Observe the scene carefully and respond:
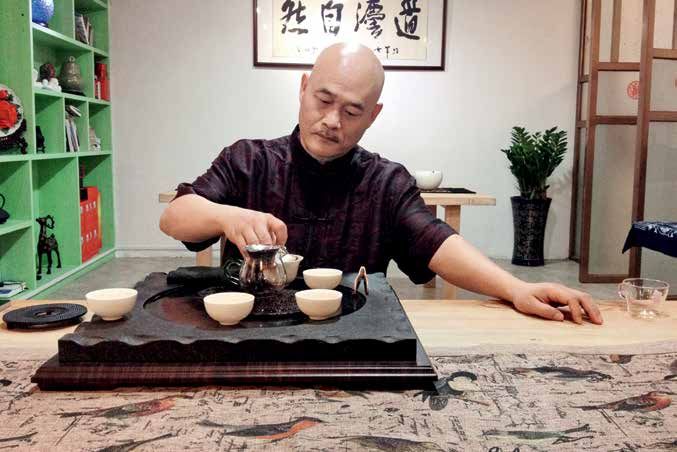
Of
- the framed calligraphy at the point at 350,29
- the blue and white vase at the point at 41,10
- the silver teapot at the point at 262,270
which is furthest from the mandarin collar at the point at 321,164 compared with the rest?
the framed calligraphy at the point at 350,29

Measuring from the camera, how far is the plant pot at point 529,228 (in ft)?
15.5

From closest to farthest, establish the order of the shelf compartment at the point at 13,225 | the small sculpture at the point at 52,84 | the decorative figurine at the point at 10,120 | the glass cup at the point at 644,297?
1. the glass cup at the point at 644,297
2. the shelf compartment at the point at 13,225
3. the decorative figurine at the point at 10,120
4. the small sculpture at the point at 52,84

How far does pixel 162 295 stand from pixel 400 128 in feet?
13.0

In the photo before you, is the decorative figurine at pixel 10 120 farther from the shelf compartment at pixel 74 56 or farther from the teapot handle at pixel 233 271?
the teapot handle at pixel 233 271

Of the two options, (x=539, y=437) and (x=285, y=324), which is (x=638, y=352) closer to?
(x=539, y=437)

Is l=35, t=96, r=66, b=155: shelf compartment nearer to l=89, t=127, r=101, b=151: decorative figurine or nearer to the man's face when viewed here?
l=89, t=127, r=101, b=151: decorative figurine

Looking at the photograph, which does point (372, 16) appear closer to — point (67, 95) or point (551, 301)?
point (67, 95)

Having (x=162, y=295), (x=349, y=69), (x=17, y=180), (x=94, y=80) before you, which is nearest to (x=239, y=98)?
(x=94, y=80)

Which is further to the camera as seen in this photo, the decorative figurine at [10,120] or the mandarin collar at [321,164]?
the decorative figurine at [10,120]

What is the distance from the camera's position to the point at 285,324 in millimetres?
993

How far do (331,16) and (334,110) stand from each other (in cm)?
348

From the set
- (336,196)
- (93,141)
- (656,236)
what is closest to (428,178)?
(656,236)

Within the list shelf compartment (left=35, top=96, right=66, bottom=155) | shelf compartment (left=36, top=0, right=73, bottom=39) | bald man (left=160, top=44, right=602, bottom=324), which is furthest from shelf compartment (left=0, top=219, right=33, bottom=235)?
bald man (left=160, top=44, right=602, bottom=324)

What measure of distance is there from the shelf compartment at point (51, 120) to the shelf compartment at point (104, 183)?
801 millimetres
